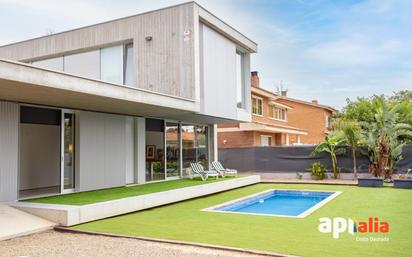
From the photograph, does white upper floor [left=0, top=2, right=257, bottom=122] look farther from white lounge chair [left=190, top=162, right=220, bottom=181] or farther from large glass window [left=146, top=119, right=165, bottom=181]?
white lounge chair [left=190, top=162, right=220, bottom=181]

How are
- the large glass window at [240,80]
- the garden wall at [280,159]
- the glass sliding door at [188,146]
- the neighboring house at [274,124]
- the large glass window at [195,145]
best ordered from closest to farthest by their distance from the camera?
the glass sliding door at [188,146] < the large glass window at [195,145] < the large glass window at [240,80] < the garden wall at [280,159] < the neighboring house at [274,124]

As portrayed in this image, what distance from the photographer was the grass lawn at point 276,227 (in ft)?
21.1

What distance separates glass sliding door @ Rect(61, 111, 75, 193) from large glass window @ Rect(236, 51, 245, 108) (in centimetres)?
897

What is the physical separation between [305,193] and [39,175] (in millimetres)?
11332

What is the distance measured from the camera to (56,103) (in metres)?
11.3

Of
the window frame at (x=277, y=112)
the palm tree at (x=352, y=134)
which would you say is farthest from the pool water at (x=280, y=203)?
the window frame at (x=277, y=112)

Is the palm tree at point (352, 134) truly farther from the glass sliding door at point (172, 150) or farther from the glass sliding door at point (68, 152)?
the glass sliding door at point (68, 152)

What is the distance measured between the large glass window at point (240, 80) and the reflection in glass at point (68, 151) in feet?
29.4

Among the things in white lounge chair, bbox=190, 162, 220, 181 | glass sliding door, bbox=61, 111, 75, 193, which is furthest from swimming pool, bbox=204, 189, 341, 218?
glass sliding door, bbox=61, 111, 75, 193

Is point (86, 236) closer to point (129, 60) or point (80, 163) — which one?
point (80, 163)

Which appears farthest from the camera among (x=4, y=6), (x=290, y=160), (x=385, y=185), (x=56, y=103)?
(x=4, y=6)

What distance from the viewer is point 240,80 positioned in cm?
1941

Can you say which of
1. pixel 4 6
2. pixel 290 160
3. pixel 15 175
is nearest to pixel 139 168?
pixel 15 175

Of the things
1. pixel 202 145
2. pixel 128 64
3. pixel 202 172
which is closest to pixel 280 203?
pixel 202 172
